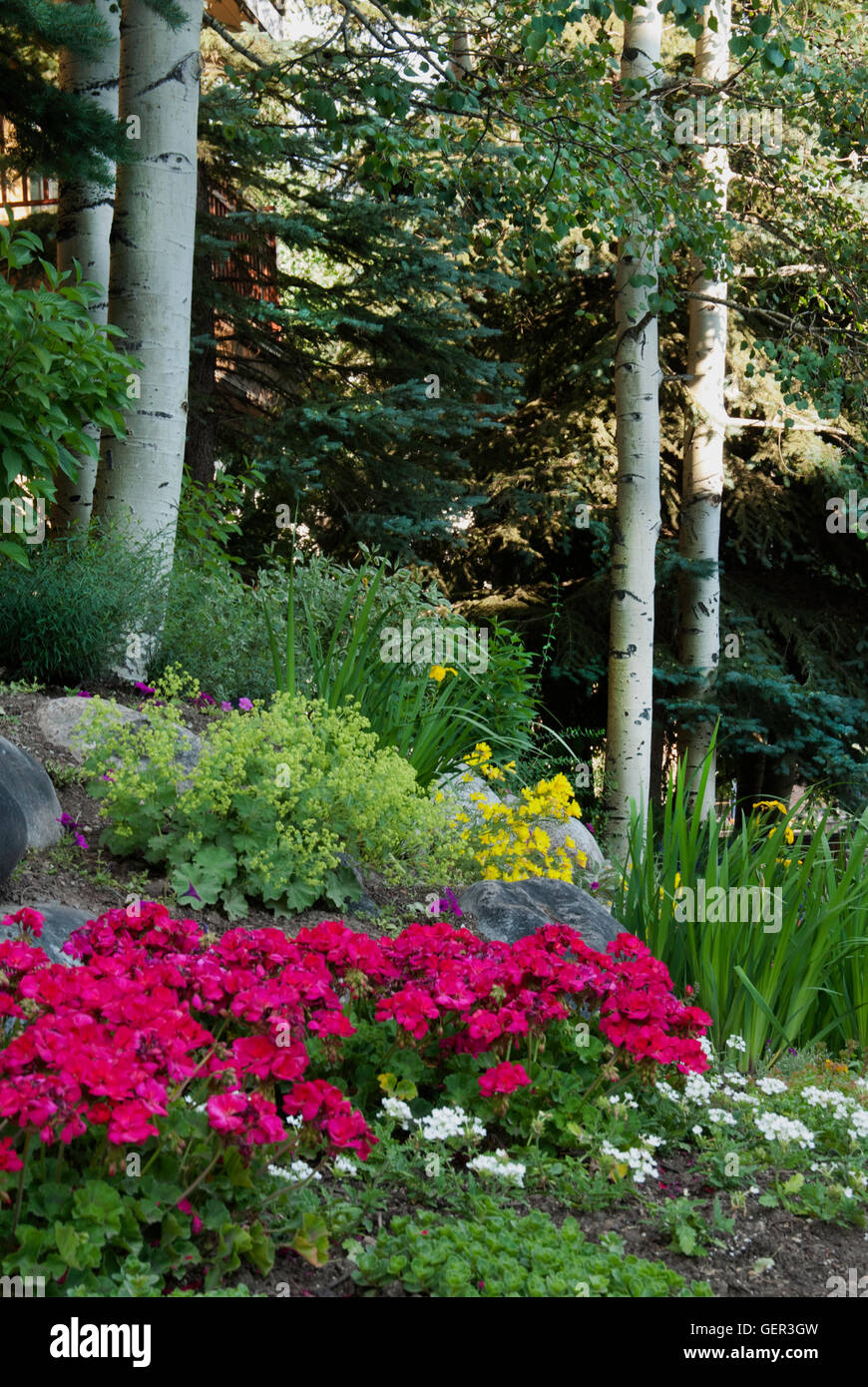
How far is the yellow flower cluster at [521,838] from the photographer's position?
4.61m

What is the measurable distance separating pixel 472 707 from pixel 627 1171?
4.26 m

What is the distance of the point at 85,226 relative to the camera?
7.41 metres

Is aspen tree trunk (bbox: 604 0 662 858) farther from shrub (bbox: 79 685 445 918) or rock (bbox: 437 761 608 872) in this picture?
shrub (bbox: 79 685 445 918)

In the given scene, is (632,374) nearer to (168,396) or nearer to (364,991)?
(168,396)

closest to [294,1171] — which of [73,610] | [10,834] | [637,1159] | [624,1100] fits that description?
[637,1159]

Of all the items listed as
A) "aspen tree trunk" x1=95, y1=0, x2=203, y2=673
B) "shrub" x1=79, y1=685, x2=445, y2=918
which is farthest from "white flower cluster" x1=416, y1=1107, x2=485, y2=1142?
"aspen tree trunk" x1=95, y1=0, x2=203, y2=673

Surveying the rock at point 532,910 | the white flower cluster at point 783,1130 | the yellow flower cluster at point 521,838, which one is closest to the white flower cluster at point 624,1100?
the white flower cluster at point 783,1130

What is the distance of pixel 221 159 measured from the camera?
9.51 metres

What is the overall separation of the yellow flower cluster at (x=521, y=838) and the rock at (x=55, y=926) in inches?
69.8

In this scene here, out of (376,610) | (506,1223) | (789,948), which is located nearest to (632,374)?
(376,610)

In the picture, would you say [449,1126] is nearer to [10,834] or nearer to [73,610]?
[10,834]

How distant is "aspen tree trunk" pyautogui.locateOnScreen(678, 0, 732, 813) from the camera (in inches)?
379

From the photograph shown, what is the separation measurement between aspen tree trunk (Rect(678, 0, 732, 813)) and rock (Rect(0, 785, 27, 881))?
7.16 metres

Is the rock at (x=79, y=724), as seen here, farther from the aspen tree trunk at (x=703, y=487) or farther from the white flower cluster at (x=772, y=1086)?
the aspen tree trunk at (x=703, y=487)
